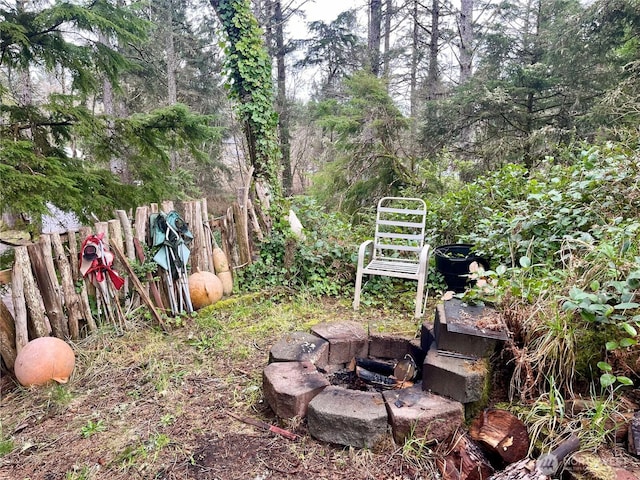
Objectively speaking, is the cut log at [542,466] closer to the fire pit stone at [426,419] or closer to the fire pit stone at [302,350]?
the fire pit stone at [426,419]

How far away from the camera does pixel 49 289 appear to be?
233cm

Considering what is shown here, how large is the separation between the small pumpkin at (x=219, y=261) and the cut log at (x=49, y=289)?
1256 millimetres

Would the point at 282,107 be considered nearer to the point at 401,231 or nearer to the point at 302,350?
the point at 401,231

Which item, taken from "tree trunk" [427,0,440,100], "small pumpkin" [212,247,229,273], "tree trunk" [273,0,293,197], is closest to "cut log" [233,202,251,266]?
"small pumpkin" [212,247,229,273]

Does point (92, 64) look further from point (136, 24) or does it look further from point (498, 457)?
point (498, 457)

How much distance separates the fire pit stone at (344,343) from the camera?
2.19 meters

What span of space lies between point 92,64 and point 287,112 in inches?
242

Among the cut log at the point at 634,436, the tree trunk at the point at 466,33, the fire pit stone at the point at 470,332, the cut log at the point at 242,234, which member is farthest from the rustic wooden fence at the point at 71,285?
the tree trunk at the point at 466,33

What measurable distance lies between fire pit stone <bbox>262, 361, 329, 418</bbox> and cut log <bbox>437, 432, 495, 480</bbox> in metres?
0.62

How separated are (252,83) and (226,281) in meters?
2.10

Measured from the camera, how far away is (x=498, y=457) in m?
1.45

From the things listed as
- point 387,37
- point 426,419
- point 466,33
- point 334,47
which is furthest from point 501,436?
point 387,37

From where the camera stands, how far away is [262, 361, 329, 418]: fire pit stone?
5.59 ft

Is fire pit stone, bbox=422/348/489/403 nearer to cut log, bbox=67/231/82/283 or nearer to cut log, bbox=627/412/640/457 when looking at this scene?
cut log, bbox=627/412/640/457
